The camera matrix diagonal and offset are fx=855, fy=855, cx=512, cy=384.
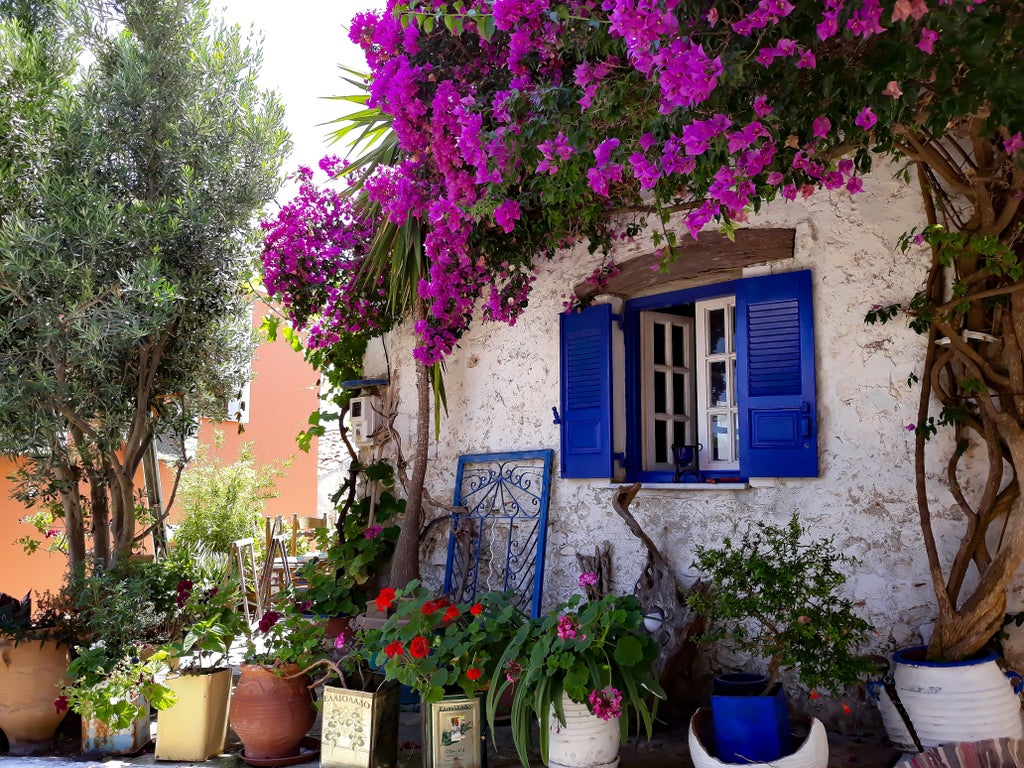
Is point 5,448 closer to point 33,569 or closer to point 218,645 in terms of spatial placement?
point 218,645

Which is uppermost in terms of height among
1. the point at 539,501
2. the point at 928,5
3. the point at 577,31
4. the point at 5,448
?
the point at 577,31

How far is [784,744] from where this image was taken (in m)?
3.27

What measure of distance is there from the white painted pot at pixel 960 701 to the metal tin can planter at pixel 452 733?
69.0 inches

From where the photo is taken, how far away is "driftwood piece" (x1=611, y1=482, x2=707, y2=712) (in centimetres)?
414

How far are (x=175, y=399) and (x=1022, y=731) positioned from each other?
15.9 feet

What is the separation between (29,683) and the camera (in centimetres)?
444

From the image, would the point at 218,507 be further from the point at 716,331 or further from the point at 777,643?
the point at 777,643

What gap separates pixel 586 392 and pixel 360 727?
2.21 m

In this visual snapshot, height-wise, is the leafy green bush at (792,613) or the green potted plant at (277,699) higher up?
the leafy green bush at (792,613)

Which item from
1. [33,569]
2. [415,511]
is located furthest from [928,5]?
[33,569]

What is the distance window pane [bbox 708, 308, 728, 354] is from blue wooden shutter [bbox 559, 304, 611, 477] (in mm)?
589

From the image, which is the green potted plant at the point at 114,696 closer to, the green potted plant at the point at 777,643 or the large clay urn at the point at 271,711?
the large clay urn at the point at 271,711

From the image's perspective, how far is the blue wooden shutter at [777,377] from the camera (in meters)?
4.05

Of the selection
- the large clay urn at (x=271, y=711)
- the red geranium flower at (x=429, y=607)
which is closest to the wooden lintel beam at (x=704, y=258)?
the red geranium flower at (x=429, y=607)
